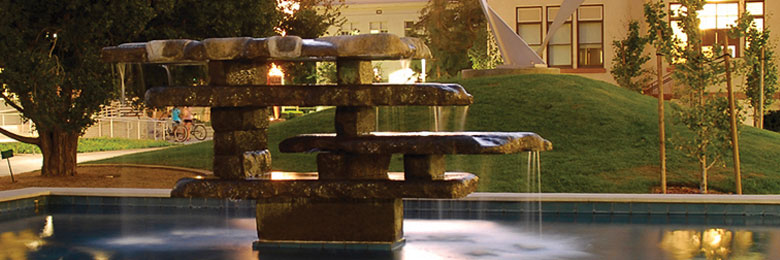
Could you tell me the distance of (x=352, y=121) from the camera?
10547 millimetres

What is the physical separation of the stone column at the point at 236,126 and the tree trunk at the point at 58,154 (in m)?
9.02

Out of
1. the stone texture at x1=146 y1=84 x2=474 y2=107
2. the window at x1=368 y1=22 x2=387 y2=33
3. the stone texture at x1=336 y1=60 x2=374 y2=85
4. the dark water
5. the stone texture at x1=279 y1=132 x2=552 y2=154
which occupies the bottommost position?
the dark water

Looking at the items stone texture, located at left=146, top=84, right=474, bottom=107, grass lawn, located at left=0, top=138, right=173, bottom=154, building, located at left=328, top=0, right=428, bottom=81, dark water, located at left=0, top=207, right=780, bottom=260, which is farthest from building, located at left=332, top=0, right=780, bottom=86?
stone texture, located at left=146, top=84, right=474, bottom=107

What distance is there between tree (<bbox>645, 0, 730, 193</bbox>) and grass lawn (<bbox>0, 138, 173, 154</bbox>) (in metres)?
19.5

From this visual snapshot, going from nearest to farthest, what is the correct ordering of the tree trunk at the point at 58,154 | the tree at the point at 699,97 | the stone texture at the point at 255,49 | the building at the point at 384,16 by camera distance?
the stone texture at the point at 255,49 < the tree at the point at 699,97 < the tree trunk at the point at 58,154 < the building at the point at 384,16

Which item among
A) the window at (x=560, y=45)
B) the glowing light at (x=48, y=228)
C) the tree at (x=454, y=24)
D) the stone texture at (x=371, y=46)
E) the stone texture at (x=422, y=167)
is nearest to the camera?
the stone texture at (x=371, y=46)

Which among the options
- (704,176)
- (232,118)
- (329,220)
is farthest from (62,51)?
(704,176)

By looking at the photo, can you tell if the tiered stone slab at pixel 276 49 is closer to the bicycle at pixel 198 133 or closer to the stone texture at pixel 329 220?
the stone texture at pixel 329 220

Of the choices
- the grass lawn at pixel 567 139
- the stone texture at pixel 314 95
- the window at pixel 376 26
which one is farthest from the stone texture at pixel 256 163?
the window at pixel 376 26

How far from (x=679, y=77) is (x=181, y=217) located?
780cm

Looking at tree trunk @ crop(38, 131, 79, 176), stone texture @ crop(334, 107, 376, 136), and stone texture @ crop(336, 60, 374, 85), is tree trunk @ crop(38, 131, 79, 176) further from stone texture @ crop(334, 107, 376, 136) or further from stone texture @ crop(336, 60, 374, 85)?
stone texture @ crop(336, 60, 374, 85)

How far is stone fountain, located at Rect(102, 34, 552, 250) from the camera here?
9844 mm

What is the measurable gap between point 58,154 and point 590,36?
25994mm

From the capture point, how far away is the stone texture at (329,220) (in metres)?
10.6
